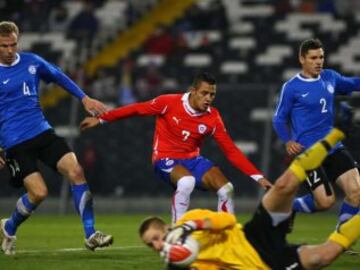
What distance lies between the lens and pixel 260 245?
8594 mm

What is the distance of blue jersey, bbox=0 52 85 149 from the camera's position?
1120 cm

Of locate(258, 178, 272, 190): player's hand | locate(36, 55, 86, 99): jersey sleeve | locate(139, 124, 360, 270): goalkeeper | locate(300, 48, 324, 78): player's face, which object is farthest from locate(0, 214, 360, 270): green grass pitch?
locate(300, 48, 324, 78): player's face

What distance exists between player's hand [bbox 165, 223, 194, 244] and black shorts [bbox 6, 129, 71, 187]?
3219 millimetres

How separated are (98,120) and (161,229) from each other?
297cm

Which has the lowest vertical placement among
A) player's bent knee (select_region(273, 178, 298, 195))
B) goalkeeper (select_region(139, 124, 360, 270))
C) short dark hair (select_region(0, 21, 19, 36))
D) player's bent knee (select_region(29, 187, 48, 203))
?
player's bent knee (select_region(29, 187, 48, 203))

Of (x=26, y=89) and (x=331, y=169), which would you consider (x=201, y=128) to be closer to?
(x=331, y=169)

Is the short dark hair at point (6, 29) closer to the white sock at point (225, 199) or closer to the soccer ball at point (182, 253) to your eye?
the white sock at point (225, 199)

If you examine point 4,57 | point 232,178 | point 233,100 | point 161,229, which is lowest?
point 232,178

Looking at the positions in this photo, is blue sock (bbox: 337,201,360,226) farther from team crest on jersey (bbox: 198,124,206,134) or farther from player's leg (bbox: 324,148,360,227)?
team crest on jersey (bbox: 198,124,206,134)

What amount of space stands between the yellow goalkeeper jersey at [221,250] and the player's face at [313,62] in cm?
346

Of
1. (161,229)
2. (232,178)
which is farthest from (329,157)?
(232,178)

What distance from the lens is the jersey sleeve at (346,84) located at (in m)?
11.8

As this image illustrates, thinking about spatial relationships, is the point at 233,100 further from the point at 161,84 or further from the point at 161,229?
the point at 161,229

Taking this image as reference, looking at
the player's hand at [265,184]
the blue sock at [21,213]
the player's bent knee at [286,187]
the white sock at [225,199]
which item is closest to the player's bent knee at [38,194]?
the blue sock at [21,213]
